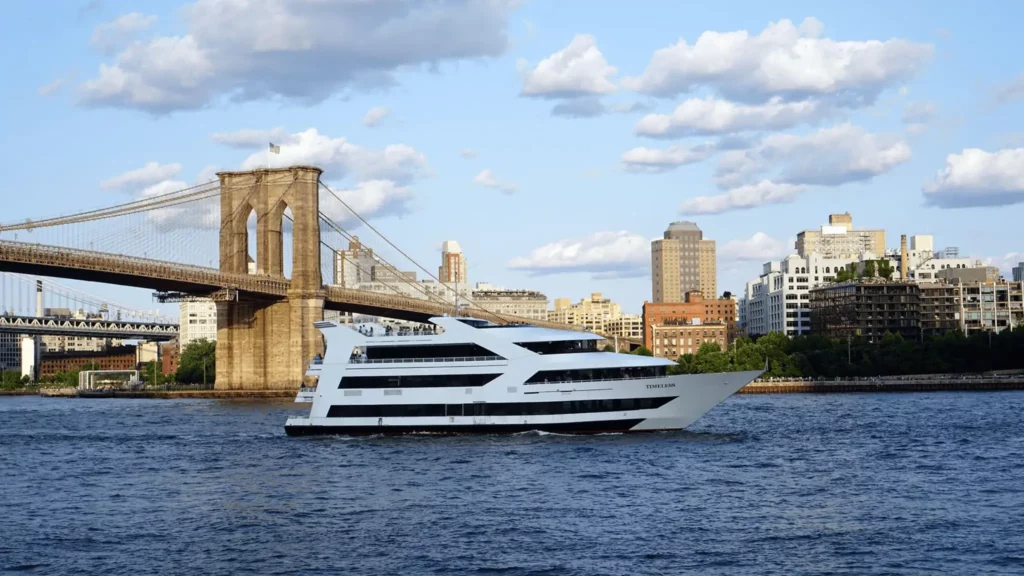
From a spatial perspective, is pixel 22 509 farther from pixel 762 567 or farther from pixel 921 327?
pixel 921 327

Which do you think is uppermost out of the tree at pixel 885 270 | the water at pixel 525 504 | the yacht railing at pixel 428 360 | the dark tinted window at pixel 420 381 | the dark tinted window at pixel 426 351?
the tree at pixel 885 270

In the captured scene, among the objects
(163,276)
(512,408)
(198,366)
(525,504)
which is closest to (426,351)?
(512,408)

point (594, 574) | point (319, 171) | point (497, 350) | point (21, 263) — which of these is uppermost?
point (319, 171)

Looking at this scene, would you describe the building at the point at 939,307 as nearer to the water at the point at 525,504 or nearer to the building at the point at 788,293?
the building at the point at 788,293

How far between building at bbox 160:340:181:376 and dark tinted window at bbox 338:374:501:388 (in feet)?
466

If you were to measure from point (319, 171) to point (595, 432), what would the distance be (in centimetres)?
6057

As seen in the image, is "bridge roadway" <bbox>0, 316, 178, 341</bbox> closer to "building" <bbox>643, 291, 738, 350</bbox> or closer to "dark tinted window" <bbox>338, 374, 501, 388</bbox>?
Answer: "building" <bbox>643, 291, 738, 350</bbox>

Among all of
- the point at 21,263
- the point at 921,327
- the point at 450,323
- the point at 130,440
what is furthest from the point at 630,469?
the point at 921,327

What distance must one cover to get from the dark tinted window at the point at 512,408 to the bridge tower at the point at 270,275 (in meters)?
49.7

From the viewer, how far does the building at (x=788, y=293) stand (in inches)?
6772

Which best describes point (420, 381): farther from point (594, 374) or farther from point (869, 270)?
point (869, 270)

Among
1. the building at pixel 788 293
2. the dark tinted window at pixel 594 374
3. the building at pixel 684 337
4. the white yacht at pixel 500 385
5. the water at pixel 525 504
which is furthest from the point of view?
the building at pixel 788 293

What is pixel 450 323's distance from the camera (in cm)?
4809

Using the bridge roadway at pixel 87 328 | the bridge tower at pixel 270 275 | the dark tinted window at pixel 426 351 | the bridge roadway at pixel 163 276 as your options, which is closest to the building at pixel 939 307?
the bridge roadway at pixel 163 276
